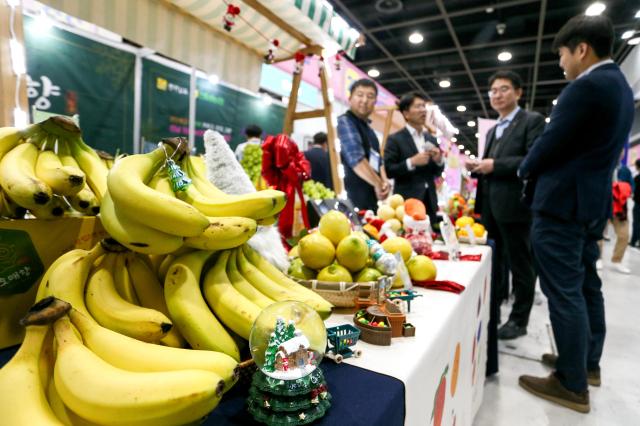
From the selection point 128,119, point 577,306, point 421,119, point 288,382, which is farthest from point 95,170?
point 128,119

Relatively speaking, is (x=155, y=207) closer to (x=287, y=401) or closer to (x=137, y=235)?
(x=137, y=235)

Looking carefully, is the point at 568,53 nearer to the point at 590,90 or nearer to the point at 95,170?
the point at 590,90

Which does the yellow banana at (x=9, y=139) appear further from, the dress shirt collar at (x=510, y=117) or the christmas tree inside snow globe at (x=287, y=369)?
the dress shirt collar at (x=510, y=117)

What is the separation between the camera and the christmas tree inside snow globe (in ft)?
1.70

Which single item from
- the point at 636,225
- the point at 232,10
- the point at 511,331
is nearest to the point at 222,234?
the point at 232,10

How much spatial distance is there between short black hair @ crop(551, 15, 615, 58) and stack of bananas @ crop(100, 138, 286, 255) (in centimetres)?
186

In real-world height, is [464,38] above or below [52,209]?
above

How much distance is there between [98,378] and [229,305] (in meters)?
0.23

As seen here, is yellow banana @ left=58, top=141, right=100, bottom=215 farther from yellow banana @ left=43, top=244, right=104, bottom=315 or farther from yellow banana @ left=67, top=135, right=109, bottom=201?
yellow banana @ left=43, top=244, right=104, bottom=315

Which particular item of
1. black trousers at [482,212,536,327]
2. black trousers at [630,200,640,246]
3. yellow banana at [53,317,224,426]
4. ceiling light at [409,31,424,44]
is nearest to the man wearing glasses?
black trousers at [482,212,536,327]

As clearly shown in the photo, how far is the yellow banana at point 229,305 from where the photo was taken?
627 mm

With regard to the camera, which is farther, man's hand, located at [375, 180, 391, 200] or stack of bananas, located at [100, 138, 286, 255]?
man's hand, located at [375, 180, 391, 200]

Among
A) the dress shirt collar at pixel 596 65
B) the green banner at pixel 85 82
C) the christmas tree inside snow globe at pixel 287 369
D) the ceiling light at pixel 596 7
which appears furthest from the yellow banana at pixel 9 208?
the ceiling light at pixel 596 7

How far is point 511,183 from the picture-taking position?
2537mm
